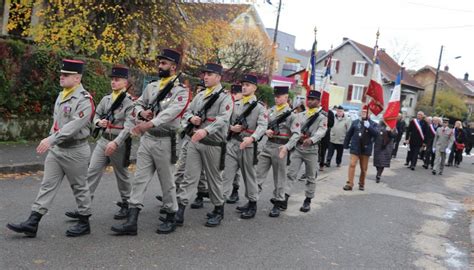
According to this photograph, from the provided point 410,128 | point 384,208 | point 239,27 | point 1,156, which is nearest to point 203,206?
point 384,208

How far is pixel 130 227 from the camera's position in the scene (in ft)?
18.7

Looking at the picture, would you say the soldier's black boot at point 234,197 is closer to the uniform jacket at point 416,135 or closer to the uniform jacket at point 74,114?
the uniform jacket at point 74,114

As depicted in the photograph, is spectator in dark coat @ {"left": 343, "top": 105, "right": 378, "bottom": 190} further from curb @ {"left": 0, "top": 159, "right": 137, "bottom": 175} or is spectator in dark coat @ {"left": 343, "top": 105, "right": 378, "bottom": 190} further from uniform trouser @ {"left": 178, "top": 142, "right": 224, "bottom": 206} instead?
curb @ {"left": 0, "top": 159, "right": 137, "bottom": 175}

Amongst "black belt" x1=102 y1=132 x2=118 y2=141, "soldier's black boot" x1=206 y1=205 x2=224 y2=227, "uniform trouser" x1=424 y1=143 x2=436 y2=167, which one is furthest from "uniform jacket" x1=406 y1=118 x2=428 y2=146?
"black belt" x1=102 y1=132 x2=118 y2=141

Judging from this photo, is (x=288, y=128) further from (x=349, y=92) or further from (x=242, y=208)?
(x=349, y=92)

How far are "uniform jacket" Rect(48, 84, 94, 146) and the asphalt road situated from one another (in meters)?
1.22

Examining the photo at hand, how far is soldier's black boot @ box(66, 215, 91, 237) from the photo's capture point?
5.50 metres

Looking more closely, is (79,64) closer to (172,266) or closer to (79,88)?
(79,88)

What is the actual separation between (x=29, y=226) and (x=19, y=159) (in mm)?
5248

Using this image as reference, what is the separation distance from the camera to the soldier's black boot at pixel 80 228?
18.1 ft

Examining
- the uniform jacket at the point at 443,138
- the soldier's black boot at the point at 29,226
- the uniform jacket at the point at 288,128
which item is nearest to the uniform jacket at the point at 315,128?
the uniform jacket at the point at 288,128

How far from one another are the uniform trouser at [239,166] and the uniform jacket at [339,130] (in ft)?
24.7

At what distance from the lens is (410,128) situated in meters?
17.5

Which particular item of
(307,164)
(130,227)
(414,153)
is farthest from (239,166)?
(414,153)
